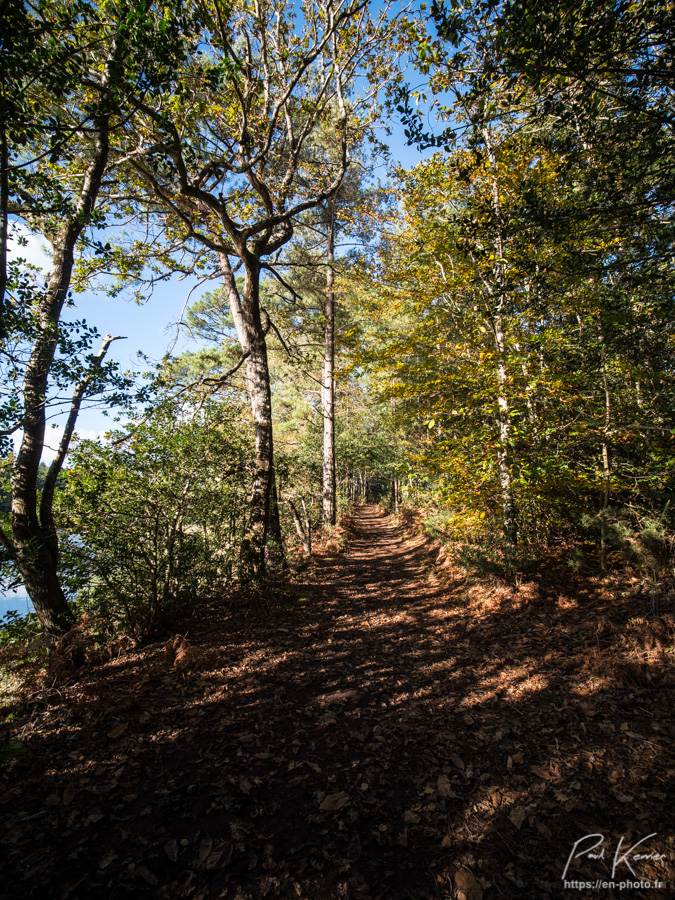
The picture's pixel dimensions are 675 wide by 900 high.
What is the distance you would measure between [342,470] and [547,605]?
2087cm

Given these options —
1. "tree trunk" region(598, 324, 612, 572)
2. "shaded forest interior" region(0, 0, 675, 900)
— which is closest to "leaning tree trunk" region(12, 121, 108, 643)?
"shaded forest interior" region(0, 0, 675, 900)

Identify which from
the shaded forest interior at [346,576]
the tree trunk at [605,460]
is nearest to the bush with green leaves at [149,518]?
the shaded forest interior at [346,576]

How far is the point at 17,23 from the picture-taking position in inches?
109

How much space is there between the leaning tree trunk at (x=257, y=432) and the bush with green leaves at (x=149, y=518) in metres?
0.42

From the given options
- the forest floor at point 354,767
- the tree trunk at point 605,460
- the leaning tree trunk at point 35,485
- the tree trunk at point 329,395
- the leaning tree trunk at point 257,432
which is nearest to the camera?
the forest floor at point 354,767

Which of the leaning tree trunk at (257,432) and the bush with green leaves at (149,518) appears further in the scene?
the leaning tree trunk at (257,432)

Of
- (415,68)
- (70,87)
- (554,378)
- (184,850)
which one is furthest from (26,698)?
(415,68)

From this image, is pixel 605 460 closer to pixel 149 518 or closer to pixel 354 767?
pixel 354 767

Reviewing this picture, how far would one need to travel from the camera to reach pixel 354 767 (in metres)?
2.89

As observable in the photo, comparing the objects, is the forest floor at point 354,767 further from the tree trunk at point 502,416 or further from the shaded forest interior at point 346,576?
the tree trunk at point 502,416

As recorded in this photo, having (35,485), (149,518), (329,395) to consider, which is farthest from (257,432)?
(329,395)

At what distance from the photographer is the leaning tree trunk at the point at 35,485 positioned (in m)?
3.90

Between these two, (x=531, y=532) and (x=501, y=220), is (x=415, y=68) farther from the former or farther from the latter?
(x=531, y=532)

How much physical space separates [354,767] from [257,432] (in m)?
5.50
